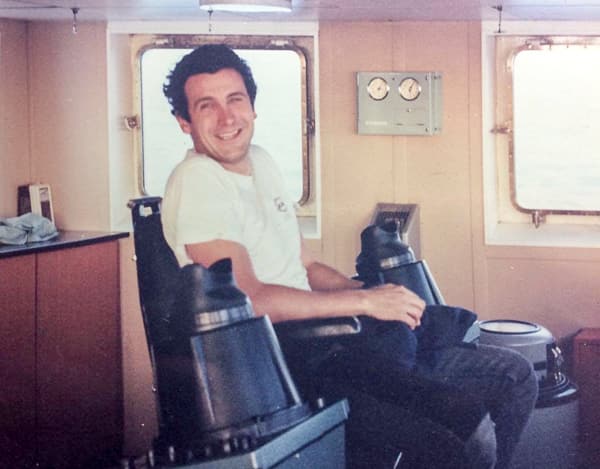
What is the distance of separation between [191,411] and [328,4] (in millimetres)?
1632

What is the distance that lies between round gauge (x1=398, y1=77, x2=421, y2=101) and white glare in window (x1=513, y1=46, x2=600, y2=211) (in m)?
0.36

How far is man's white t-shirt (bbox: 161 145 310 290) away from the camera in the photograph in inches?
75.9

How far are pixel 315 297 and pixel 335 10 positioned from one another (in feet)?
4.41

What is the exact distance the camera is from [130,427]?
3.57 m

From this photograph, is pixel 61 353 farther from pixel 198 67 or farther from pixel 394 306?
pixel 394 306

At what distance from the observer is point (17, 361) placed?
3059 mm

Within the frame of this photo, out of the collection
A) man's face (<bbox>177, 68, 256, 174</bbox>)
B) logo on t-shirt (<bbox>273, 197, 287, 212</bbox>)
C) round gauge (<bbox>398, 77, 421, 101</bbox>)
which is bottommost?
logo on t-shirt (<bbox>273, 197, 287, 212</bbox>)

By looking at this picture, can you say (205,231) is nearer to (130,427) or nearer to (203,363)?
(203,363)

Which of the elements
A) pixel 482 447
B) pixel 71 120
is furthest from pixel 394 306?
pixel 71 120

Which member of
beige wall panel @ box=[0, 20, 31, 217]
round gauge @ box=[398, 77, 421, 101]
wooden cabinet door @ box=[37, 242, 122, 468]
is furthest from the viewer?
beige wall panel @ box=[0, 20, 31, 217]

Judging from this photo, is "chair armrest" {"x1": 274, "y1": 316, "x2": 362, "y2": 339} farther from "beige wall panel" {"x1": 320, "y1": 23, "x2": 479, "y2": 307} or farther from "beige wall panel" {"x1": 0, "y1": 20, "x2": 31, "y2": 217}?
"beige wall panel" {"x1": 0, "y1": 20, "x2": 31, "y2": 217}

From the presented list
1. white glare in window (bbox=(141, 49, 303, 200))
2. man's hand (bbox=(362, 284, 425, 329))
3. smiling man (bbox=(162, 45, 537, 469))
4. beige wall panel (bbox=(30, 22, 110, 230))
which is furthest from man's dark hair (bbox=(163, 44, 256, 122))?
beige wall panel (bbox=(30, 22, 110, 230))

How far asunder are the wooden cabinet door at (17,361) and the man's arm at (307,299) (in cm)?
133

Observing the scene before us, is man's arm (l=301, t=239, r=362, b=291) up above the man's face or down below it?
below
